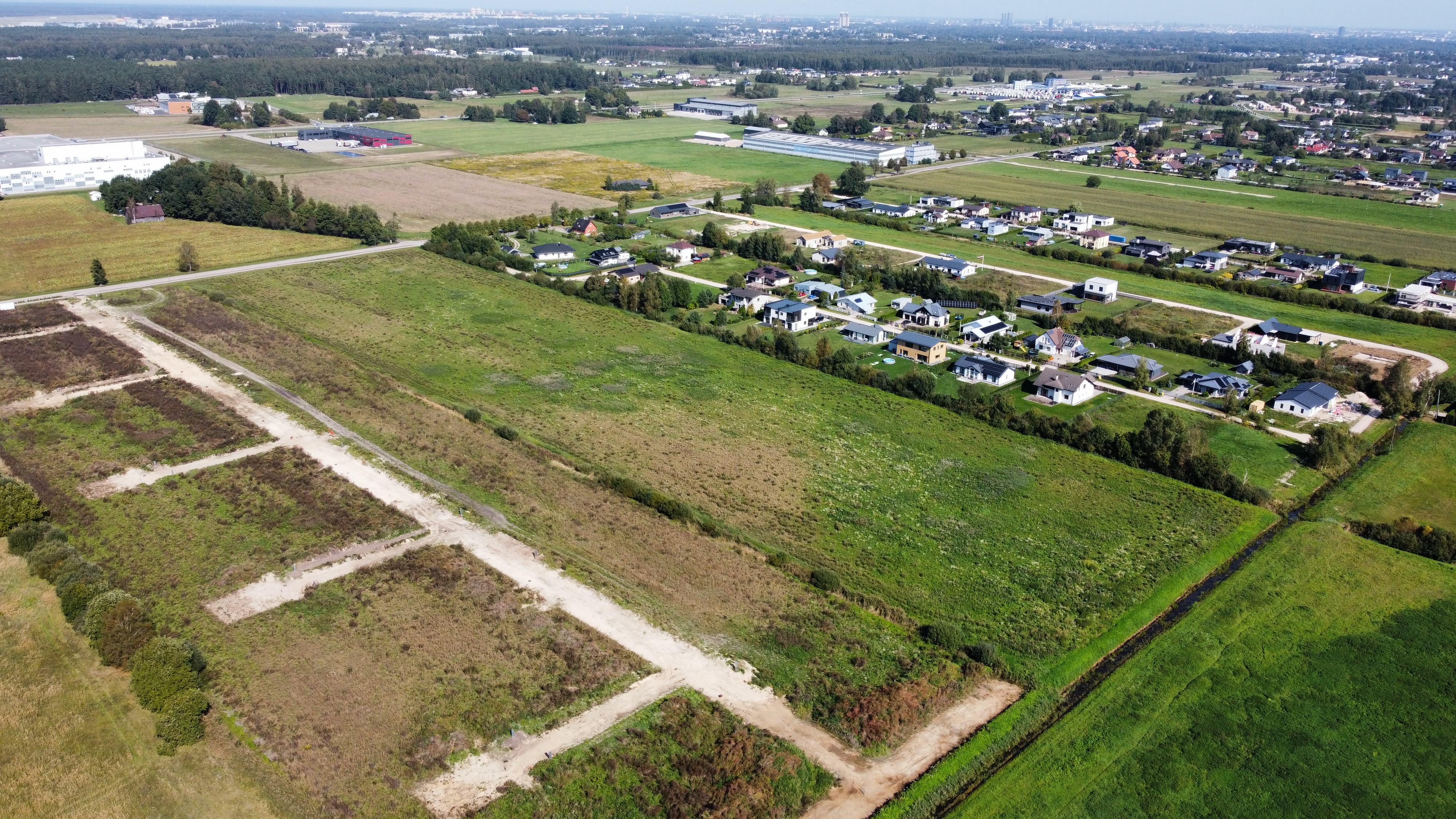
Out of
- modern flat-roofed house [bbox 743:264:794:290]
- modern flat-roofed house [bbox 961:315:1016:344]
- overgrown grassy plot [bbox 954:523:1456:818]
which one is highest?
modern flat-roofed house [bbox 743:264:794:290]

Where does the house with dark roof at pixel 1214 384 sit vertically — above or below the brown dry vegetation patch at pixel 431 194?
below

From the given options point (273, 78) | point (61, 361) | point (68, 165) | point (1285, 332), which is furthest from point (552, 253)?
point (273, 78)

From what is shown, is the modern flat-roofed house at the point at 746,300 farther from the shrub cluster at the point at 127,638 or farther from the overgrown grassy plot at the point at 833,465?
the shrub cluster at the point at 127,638

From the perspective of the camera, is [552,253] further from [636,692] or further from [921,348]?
[636,692]

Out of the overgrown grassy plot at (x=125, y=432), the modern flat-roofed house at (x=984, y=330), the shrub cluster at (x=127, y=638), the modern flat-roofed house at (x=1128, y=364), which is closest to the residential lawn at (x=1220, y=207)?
the modern flat-roofed house at (x=984, y=330)

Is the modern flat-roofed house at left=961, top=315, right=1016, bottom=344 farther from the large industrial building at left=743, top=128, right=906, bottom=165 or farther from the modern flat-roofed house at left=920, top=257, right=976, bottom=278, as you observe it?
the large industrial building at left=743, top=128, right=906, bottom=165

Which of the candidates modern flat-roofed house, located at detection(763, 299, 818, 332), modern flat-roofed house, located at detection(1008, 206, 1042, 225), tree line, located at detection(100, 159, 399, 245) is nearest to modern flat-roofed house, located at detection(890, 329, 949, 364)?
modern flat-roofed house, located at detection(763, 299, 818, 332)
